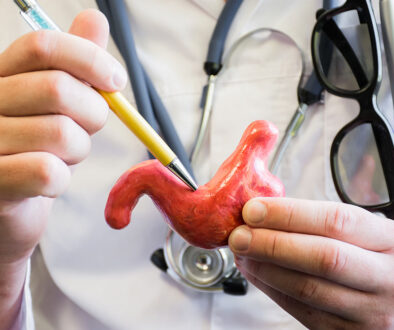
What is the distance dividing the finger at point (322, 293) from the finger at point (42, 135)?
24cm

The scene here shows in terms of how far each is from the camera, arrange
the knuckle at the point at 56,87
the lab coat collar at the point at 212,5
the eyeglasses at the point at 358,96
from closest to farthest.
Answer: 1. the knuckle at the point at 56,87
2. the eyeglasses at the point at 358,96
3. the lab coat collar at the point at 212,5

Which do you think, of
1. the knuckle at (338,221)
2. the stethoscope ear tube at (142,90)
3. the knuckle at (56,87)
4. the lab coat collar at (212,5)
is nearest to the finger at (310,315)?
the knuckle at (338,221)

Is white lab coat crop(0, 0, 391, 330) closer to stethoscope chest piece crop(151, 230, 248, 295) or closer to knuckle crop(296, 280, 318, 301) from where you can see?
stethoscope chest piece crop(151, 230, 248, 295)

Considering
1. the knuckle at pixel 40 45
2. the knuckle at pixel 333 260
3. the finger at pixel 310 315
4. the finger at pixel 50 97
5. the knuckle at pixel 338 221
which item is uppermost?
the knuckle at pixel 40 45

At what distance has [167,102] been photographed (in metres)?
0.67

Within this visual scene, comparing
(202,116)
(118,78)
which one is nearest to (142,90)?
(202,116)

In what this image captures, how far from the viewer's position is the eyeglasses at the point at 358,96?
523 mm

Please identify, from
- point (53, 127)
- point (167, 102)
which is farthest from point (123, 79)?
point (167, 102)

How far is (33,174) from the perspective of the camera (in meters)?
0.38

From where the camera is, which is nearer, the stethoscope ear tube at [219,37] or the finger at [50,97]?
the finger at [50,97]

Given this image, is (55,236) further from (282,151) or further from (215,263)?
(282,151)

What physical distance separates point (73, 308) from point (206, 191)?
428mm

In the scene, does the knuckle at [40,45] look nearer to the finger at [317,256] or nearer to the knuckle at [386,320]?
the finger at [317,256]

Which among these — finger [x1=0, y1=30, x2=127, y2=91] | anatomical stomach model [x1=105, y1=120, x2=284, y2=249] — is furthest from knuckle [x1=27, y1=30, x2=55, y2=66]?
anatomical stomach model [x1=105, y1=120, x2=284, y2=249]
